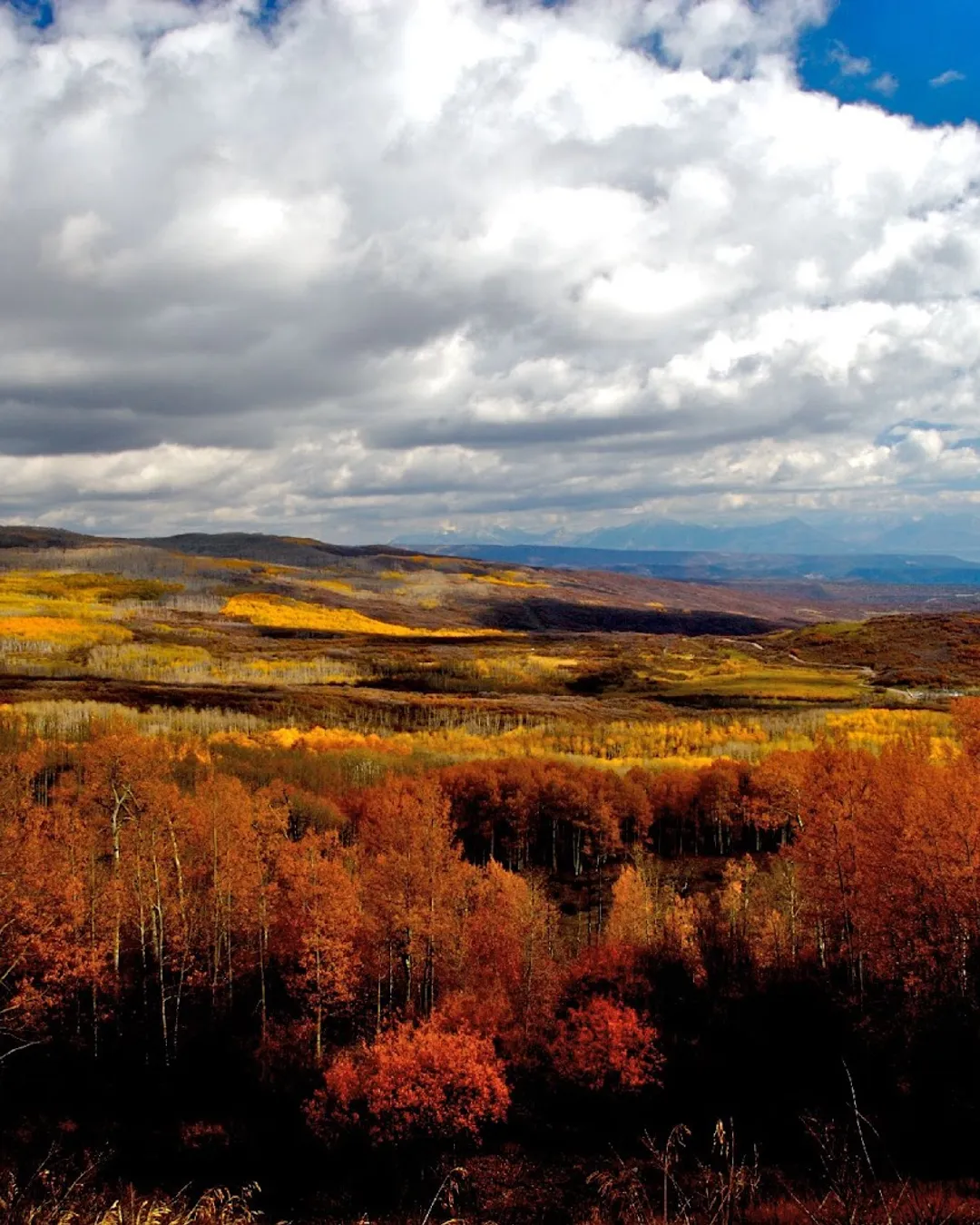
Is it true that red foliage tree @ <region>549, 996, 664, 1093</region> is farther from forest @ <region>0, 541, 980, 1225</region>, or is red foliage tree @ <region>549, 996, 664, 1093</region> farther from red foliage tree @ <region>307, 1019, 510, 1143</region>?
red foliage tree @ <region>307, 1019, 510, 1143</region>

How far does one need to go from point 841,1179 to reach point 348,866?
51855 mm

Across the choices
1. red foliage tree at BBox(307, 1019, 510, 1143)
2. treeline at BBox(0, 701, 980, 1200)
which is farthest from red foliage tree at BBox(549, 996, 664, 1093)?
red foliage tree at BBox(307, 1019, 510, 1143)

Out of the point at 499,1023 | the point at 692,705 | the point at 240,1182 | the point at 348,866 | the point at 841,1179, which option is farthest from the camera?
the point at 692,705

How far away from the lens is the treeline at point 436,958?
42531 millimetres

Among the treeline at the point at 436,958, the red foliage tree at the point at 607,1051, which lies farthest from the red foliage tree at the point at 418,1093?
the red foliage tree at the point at 607,1051

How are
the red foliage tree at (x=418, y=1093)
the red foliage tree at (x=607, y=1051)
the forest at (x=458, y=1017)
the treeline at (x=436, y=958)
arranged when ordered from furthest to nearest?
1. the red foliage tree at (x=607, y=1051)
2. the treeline at (x=436, y=958)
3. the red foliage tree at (x=418, y=1093)
4. the forest at (x=458, y=1017)

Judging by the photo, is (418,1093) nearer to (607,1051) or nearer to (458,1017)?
(458,1017)

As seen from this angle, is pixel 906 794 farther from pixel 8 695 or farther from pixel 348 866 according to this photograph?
pixel 8 695

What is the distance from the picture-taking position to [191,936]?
54.4 meters

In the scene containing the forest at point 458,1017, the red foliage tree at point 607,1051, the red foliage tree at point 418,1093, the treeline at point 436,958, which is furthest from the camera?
the red foliage tree at point 607,1051

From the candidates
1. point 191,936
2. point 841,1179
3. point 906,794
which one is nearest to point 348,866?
point 191,936

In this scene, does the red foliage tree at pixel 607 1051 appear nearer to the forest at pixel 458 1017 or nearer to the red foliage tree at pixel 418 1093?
the forest at pixel 458 1017

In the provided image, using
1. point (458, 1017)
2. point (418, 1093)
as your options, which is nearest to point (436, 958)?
point (458, 1017)

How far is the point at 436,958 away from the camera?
50188mm
